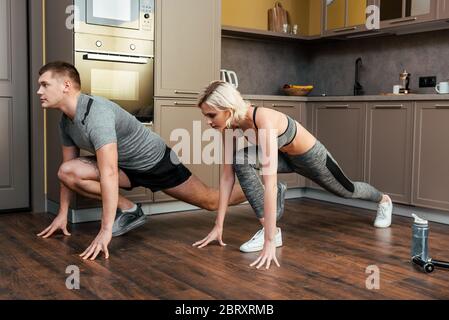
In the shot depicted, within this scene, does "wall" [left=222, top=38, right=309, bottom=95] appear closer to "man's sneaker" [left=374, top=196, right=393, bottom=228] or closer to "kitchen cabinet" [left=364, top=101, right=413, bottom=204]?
"kitchen cabinet" [left=364, top=101, right=413, bottom=204]

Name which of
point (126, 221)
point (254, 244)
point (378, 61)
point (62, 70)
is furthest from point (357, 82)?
point (62, 70)

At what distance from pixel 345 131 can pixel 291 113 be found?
497mm

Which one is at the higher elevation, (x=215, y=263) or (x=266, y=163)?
(x=266, y=163)

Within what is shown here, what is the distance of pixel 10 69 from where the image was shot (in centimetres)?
376

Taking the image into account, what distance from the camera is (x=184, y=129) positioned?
3.89m

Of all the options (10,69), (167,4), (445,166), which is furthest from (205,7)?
(445,166)

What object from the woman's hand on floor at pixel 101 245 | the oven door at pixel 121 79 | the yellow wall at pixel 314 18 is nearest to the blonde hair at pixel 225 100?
the woman's hand on floor at pixel 101 245

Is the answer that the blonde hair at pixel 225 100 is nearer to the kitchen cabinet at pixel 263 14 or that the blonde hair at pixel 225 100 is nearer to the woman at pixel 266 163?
the woman at pixel 266 163

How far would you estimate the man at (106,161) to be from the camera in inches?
101

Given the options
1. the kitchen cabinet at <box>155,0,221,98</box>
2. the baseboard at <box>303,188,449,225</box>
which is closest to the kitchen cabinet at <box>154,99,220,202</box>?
the kitchen cabinet at <box>155,0,221,98</box>

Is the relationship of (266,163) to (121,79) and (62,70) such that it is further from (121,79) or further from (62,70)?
(121,79)

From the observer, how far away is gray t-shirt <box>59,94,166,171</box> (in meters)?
2.61

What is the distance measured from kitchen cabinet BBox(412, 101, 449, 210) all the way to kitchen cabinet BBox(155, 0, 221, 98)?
60.3 inches
